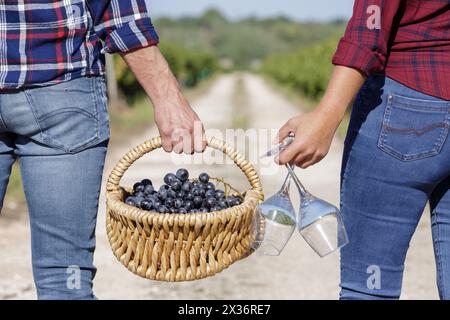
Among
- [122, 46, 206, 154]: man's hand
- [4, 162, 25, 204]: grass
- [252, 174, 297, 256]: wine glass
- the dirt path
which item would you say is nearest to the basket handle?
[122, 46, 206, 154]: man's hand

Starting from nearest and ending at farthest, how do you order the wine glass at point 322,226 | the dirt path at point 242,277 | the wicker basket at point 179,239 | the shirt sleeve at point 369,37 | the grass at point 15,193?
the shirt sleeve at point 369,37 → the wine glass at point 322,226 → the wicker basket at point 179,239 → the dirt path at point 242,277 → the grass at point 15,193

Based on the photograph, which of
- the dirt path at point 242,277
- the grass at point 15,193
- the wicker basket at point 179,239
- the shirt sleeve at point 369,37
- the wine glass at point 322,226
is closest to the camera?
the shirt sleeve at point 369,37

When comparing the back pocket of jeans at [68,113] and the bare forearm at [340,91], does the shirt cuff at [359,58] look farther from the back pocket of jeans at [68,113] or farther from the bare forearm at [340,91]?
the back pocket of jeans at [68,113]

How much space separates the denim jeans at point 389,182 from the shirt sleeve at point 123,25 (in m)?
0.59

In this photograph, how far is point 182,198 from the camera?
6.31 feet

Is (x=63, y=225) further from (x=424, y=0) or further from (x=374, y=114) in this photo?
(x=424, y=0)

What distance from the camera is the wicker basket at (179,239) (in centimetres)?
176

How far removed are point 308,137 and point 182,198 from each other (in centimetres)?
52

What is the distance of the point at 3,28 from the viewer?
1.66 meters

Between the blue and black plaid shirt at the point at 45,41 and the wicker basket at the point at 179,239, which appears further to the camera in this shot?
the wicker basket at the point at 179,239

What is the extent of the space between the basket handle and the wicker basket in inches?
3.7

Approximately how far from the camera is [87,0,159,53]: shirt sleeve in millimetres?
1784

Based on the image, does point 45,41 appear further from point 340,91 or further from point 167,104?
point 340,91

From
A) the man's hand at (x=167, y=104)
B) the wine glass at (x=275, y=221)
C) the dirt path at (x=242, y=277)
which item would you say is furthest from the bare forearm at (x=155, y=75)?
the dirt path at (x=242, y=277)
